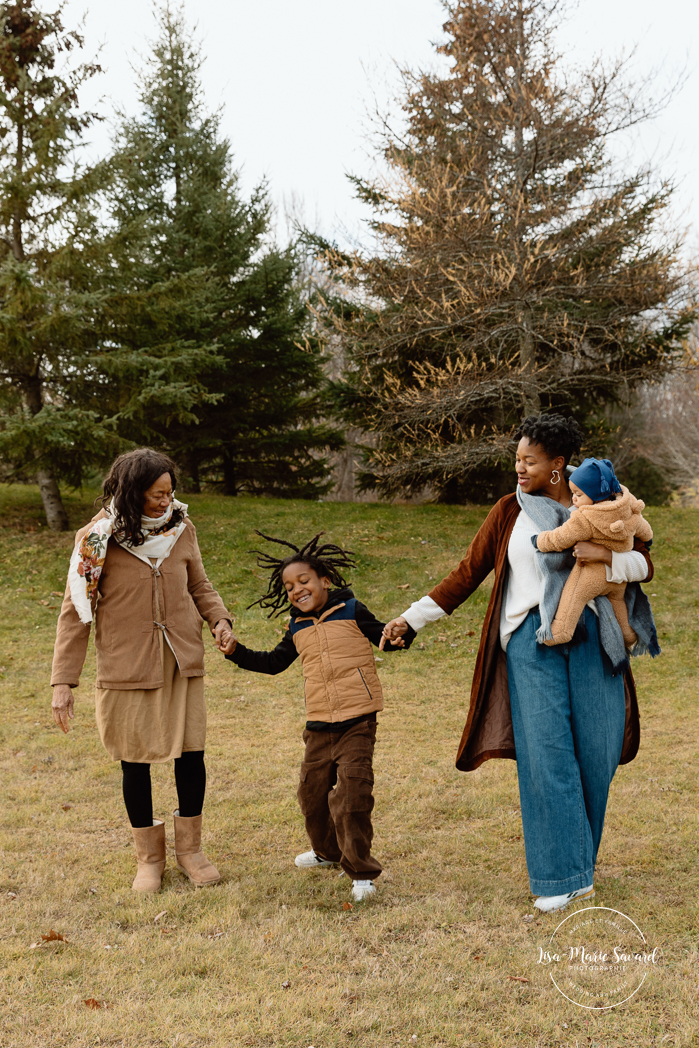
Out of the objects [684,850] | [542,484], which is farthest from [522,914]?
[542,484]

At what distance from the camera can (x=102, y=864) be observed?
13.5 feet

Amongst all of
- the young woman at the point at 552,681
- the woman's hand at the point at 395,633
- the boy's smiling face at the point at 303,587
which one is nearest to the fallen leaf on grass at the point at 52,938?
the boy's smiling face at the point at 303,587

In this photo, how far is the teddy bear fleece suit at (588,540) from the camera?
321 cm

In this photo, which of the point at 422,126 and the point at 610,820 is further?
the point at 422,126

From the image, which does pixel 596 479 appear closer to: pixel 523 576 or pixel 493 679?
pixel 523 576

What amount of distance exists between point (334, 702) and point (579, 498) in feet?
4.65

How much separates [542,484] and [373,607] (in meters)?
7.09

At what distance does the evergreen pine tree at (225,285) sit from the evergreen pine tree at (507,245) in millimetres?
3845

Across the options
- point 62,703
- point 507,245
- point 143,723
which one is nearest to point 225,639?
point 143,723

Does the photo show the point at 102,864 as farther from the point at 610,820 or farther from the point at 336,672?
the point at 610,820

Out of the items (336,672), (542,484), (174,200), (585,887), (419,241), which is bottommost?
(585,887)

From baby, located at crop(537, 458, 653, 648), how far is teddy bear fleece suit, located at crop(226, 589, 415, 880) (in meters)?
0.82

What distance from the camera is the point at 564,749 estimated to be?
3350 mm

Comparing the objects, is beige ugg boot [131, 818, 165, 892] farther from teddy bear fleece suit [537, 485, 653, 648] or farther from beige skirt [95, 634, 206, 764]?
teddy bear fleece suit [537, 485, 653, 648]
